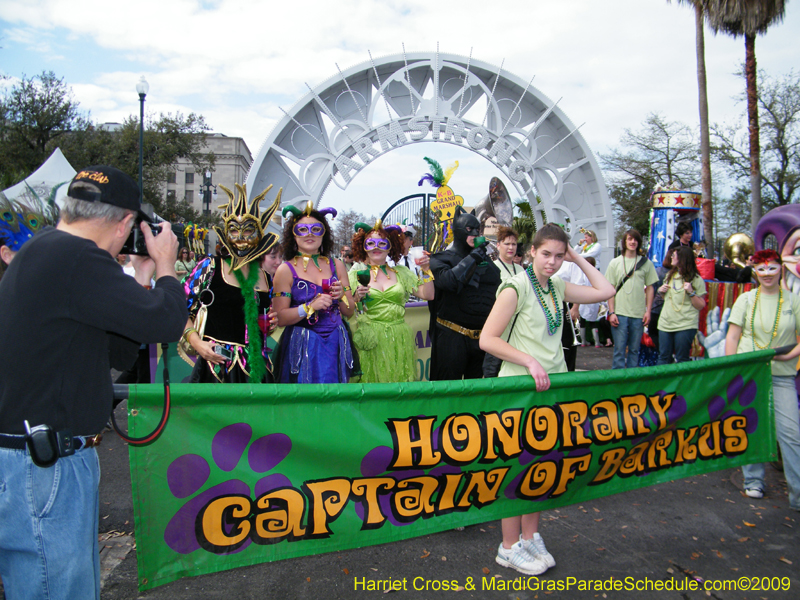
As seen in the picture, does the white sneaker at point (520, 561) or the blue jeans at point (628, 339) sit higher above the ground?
the blue jeans at point (628, 339)

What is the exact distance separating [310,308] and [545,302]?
173 cm

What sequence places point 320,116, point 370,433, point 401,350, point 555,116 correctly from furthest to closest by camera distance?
point 555,116 < point 320,116 < point 401,350 < point 370,433

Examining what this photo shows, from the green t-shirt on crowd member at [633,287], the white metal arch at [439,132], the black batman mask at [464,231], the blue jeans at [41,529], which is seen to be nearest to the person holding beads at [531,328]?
the black batman mask at [464,231]

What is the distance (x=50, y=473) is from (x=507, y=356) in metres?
2.05

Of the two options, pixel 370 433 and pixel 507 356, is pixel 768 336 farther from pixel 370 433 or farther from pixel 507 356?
pixel 370 433

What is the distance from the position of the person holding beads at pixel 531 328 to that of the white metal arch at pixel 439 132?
10314mm

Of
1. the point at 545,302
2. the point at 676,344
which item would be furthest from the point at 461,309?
the point at 676,344

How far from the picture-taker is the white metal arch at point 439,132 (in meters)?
12.8

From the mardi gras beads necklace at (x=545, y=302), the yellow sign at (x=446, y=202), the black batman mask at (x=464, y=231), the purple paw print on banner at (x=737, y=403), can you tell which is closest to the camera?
the mardi gras beads necklace at (x=545, y=302)

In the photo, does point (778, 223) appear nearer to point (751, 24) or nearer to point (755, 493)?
point (755, 493)

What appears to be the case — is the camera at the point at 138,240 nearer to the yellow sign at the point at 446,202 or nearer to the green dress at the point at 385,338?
the green dress at the point at 385,338

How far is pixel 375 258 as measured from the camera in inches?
187

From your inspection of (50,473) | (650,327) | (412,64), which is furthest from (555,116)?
(50,473)

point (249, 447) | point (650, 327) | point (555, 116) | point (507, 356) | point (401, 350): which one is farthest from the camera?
point (555, 116)
